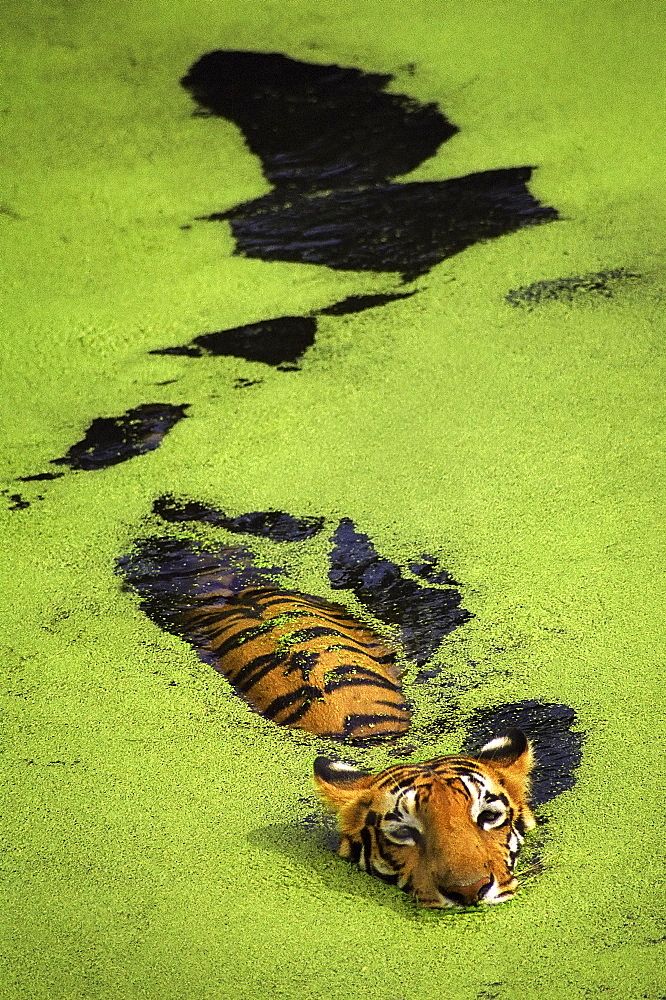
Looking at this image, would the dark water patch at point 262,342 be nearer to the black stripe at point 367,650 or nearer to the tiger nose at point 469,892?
the black stripe at point 367,650

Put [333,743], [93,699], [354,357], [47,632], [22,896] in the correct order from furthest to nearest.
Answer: [354,357] → [47,632] → [93,699] → [333,743] → [22,896]

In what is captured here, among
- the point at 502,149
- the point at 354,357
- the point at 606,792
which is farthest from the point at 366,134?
the point at 606,792

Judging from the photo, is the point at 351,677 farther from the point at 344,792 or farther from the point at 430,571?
the point at 430,571

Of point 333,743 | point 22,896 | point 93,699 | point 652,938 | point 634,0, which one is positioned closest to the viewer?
point 652,938

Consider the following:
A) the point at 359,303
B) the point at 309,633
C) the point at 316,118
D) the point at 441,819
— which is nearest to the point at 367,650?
the point at 309,633

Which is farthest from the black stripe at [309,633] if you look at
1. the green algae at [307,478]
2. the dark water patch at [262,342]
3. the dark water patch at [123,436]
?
the dark water patch at [262,342]

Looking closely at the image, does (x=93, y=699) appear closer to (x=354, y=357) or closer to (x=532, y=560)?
(x=532, y=560)
